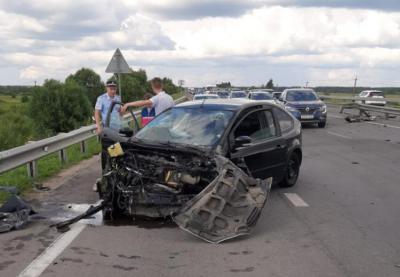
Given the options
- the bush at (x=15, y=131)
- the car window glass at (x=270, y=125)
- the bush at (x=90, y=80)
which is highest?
the car window glass at (x=270, y=125)

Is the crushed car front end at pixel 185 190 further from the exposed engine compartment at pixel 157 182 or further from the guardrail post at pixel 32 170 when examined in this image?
the guardrail post at pixel 32 170

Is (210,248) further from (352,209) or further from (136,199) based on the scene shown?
(352,209)

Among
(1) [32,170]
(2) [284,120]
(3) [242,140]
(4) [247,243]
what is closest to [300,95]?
(2) [284,120]

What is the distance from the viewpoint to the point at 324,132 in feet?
74.2

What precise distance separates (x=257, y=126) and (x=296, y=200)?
1278 mm

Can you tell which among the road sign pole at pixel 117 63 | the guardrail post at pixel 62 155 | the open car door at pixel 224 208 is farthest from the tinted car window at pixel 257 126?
the road sign pole at pixel 117 63

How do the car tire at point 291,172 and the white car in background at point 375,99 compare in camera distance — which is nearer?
A: the car tire at point 291,172

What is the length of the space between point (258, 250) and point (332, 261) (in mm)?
787

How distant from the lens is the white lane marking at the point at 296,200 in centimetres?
844

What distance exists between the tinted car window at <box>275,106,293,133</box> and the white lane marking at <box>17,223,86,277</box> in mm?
4140

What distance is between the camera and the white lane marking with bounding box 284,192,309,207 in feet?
27.7

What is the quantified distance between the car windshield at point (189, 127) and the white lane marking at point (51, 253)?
6.00ft

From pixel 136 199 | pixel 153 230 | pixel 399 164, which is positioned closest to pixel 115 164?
pixel 136 199

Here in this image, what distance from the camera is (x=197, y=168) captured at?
705 cm
